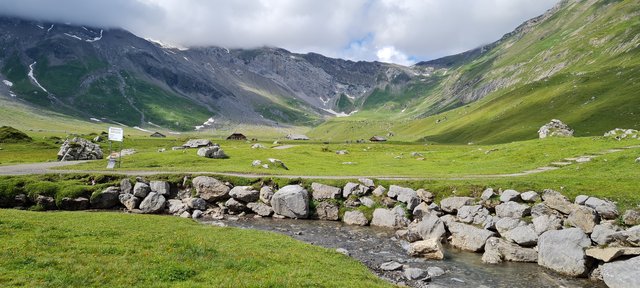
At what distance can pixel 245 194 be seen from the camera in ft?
184

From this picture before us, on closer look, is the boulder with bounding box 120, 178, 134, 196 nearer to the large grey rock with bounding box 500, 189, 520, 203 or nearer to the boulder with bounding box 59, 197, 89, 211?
the boulder with bounding box 59, 197, 89, 211

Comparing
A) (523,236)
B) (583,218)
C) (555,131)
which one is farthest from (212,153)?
(555,131)

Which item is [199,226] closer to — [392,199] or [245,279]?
[245,279]

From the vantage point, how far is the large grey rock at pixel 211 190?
5706 cm

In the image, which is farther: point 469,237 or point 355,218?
point 355,218

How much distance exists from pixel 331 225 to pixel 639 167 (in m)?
42.1

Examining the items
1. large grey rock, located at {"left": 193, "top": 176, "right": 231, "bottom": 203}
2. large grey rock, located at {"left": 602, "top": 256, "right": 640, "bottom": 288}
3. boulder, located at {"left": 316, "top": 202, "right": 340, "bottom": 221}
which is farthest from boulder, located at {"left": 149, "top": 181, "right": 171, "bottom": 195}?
large grey rock, located at {"left": 602, "top": 256, "right": 640, "bottom": 288}

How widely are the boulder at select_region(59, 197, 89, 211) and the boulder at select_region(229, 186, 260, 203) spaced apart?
1974 cm

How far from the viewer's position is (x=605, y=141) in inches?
2916

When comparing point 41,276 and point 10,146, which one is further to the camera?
point 10,146

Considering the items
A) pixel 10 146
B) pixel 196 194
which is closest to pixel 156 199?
pixel 196 194

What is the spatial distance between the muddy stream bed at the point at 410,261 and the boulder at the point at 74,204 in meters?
21.0

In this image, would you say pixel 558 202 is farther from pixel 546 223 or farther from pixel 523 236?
pixel 523 236

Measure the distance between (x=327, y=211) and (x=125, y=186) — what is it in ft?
98.7
